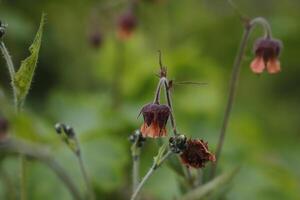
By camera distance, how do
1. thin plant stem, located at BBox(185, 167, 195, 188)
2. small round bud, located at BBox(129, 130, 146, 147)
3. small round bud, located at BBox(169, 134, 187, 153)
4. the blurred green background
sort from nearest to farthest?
small round bud, located at BBox(169, 134, 187, 153) → small round bud, located at BBox(129, 130, 146, 147) → thin plant stem, located at BBox(185, 167, 195, 188) → the blurred green background

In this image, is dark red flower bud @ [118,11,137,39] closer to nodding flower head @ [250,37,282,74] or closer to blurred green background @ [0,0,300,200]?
blurred green background @ [0,0,300,200]

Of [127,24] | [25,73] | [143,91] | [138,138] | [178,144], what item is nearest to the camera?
[178,144]

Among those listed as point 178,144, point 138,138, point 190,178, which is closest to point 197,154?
point 178,144

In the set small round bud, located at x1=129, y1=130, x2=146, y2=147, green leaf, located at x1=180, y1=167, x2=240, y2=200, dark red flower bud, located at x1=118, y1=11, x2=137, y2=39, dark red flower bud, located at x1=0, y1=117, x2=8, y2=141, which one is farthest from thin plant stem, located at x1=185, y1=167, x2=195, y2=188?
dark red flower bud, located at x1=118, y1=11, x2=137, y2=39

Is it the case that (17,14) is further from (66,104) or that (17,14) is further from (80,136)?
(80,136)

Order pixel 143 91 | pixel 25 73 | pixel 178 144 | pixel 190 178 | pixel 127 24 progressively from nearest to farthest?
pixel 178 144, pixel 25 73, pixel 190 178, pixel 127 24, pixel 143 91

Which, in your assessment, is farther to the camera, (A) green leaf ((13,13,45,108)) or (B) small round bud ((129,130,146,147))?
(B) small round bud ((129,130,146,147))

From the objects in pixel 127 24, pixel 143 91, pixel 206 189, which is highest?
pixel 127 24

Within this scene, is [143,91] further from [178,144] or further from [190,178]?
[178,144]
